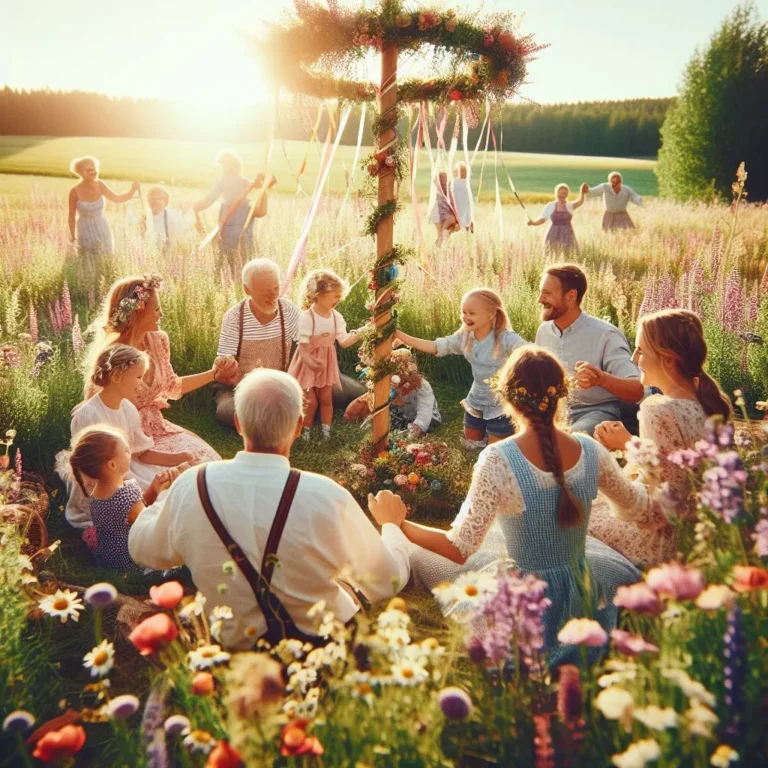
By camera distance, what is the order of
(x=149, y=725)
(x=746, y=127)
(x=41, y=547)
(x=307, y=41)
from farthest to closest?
(x=746, y=127)
(x=307, y=41)
(x=41, y=547)
(x=149, y=725)

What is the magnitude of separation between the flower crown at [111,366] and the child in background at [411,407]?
1.70 meters

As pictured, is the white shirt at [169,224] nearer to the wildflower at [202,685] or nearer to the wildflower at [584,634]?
the wildflower at [202,685]

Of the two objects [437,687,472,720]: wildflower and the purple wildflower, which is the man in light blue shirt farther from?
[437,687,472,720]: wildflower

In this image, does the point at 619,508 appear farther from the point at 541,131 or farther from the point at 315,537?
the point at 541,131

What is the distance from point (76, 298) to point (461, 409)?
4.71 meters

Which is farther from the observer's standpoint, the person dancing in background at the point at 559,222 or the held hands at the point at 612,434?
the person dancing in background at the point at 559,222

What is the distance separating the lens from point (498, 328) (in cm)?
516

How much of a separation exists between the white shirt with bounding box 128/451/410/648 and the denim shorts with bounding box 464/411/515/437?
2634mm

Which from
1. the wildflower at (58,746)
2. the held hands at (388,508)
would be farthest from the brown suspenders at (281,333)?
the wildflower at (58,746)

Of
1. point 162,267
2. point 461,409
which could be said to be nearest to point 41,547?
point 461,409

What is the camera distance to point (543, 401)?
8.64 feet

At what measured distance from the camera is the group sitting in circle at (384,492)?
2291 millimetres

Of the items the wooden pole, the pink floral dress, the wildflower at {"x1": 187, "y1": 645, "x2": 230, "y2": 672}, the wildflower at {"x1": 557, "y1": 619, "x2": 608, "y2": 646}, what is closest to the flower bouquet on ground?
the wooden pole

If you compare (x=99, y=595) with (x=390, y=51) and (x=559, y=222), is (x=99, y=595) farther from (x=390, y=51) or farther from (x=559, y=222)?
(x=559, y=222)
